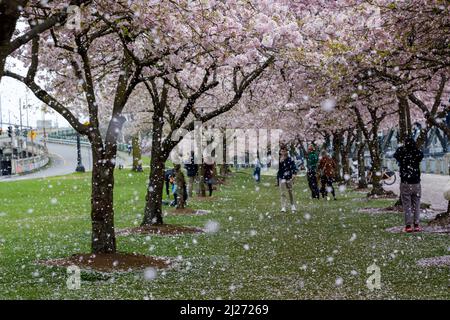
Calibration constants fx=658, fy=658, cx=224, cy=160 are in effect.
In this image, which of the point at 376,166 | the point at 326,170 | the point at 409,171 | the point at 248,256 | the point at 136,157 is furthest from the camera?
the point at 136,157

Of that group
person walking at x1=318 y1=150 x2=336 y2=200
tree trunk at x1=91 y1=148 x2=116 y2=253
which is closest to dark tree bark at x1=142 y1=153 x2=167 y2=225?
tree trunk at x1=91 y1=148 x2=116 y2=253

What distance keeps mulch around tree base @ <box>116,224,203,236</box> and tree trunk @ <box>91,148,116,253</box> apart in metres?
4.71

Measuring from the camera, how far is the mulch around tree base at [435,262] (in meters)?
11.0

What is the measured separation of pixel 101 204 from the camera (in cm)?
1197

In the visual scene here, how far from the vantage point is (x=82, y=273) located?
1057cm

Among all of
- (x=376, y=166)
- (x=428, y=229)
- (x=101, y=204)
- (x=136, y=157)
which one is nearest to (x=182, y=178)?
(x=428, y=229)

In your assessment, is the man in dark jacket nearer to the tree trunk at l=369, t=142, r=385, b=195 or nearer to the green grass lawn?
the green grass lawn

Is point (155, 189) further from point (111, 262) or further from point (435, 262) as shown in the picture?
point (435, 262)

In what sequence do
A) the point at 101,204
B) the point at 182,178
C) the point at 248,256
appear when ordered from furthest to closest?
the point at 182,178
the point at 248,256
the point at 101,204

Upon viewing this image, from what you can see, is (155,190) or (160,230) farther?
(155,190)

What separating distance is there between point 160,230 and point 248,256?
4.72 metres

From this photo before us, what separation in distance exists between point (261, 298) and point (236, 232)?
27.8 feet
